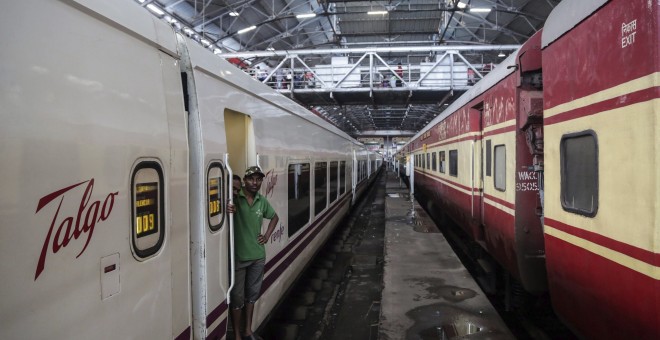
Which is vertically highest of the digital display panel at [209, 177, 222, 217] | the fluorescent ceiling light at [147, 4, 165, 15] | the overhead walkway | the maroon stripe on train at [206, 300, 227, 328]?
the fluorescent ceiling light at [147, 4, 165, 15]

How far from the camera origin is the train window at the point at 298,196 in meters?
5.86

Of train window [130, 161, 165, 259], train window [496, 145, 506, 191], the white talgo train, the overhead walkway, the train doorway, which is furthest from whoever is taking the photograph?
→ the overhead walkway

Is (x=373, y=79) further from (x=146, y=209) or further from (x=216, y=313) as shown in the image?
(x=146, y=209)

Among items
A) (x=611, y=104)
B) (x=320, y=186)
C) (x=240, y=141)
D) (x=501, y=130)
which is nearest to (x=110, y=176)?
(x=240, y=141)

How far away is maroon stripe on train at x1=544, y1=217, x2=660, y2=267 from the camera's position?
2.23m

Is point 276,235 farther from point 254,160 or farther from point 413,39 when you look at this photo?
point 413,39

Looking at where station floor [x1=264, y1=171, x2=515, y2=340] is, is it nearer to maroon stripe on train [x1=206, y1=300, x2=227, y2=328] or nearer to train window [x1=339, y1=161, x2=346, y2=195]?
train window [x1=339, y1=161, x2=346, y2=195]

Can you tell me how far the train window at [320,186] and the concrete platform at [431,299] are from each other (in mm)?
1508

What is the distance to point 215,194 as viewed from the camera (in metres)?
3.18

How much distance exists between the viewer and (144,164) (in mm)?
2262

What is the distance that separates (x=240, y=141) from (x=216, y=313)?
1676mm

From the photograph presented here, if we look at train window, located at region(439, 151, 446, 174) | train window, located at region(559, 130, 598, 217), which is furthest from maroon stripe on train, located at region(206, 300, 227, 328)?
train window, located at region(439, 151, 446, 174)

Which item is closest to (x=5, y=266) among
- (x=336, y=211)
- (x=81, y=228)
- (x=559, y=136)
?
(x=81, y=228)

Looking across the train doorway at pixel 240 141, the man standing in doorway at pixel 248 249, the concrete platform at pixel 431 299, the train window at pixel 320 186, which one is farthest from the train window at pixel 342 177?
the man standing in doorway at pixel 248 249
